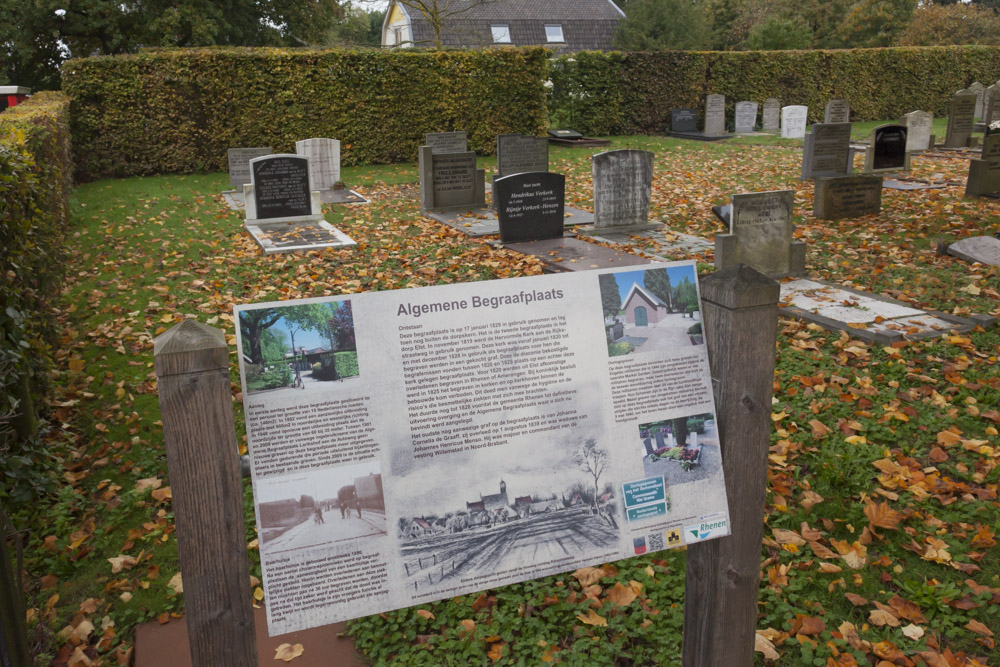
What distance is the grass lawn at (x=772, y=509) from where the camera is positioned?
3383mm

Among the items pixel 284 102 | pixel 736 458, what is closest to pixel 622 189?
pixel 736 458

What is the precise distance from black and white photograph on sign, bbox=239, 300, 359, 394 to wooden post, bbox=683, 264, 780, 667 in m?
1.16

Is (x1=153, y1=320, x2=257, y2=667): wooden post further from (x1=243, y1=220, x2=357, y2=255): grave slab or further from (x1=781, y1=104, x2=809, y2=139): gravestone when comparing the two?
(x1=781, y1=104, x2=809, y2=139): gravestone

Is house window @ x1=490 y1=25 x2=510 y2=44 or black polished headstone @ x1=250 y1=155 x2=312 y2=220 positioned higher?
house window @ x1=490 y1=25 x2=510 y2=44

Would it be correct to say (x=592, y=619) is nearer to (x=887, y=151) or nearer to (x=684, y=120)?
(x=887, y=151)

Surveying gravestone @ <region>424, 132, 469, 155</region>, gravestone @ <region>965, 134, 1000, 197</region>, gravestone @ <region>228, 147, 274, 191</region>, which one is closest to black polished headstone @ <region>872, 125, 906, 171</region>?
gravestone @ <region>965, 134, 1000, 197</region>

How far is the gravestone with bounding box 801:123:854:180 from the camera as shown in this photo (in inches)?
602

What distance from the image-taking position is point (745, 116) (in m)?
26.0

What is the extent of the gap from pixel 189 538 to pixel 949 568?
11.5 feet

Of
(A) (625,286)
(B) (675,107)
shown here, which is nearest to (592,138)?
(B) (675,107)

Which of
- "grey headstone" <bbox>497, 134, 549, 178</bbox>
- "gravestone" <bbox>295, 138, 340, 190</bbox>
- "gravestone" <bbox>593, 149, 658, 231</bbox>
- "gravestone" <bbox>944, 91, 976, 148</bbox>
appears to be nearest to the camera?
"gravestone" <bbox>593, 149, 658, 231</bbox>

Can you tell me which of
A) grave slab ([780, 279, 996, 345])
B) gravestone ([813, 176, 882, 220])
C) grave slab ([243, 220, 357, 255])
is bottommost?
grave slab ([780, 279, 996, 345])

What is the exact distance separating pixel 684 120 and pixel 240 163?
15.3 m

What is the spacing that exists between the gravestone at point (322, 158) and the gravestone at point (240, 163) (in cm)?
85
